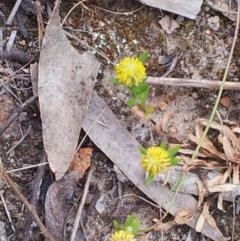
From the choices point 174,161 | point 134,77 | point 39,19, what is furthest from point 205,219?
point 39,19

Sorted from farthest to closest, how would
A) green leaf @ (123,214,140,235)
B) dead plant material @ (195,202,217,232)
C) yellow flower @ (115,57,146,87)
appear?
dead plant material @ (195,202,217,232) → green leaf @ (123,214,140,235) → yellow flower @ (115,57,146,87)

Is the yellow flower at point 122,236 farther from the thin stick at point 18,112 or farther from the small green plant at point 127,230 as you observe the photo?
the thin stick at point 18,112

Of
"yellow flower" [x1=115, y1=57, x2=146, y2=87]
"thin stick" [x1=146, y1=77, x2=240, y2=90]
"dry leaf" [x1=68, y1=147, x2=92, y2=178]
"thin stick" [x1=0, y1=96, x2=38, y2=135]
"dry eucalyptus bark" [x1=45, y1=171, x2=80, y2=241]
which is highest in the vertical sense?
"yellow flower" [x1=115, y1=57, x2=146, y2=87]

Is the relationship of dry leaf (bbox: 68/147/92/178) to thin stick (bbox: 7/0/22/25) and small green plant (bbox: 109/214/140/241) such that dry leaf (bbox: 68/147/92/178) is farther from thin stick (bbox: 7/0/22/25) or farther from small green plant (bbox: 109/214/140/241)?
thin stick (bbox: 7/0/22/25)

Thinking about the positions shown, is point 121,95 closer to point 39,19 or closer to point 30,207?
point 39,19

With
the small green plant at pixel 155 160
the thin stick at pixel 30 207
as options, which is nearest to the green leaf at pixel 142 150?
the small green plant at pixel 155 160

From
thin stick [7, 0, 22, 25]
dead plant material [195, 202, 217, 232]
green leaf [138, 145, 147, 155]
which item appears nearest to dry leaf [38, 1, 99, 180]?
thin stick [7, 0, 22, 25]
